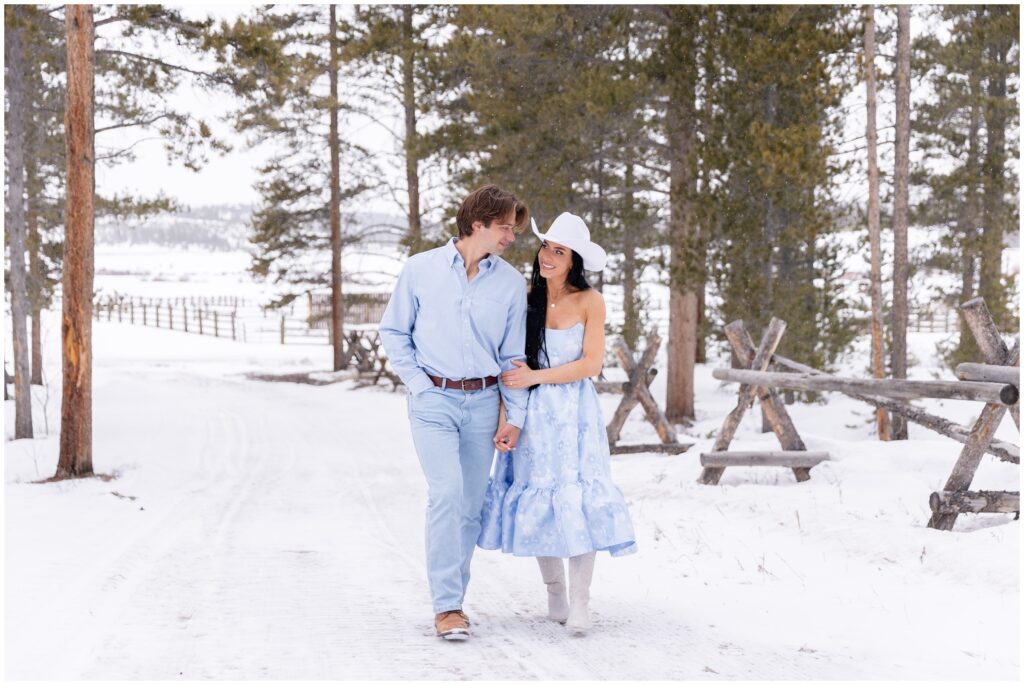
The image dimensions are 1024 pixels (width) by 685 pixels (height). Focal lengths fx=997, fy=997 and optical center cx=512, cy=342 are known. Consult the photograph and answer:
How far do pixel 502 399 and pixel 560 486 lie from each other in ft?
1.67

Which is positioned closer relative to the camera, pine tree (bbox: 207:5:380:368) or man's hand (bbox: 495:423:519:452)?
man's hand (bbox: 495:423:519:452)

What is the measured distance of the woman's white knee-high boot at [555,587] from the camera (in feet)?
16.5

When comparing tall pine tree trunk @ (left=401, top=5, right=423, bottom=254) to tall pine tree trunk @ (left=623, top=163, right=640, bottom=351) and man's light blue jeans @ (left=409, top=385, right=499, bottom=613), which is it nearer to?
tall pine tree trunk @ (left=623, top=163, right=640, bottom=351)

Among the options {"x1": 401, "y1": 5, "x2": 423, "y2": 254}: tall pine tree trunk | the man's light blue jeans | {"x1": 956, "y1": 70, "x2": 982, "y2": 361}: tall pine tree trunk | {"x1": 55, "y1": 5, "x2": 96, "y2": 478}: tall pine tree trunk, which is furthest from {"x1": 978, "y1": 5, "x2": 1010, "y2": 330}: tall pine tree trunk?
the man's light blue jeans

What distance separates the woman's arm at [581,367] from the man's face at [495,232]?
0.51 m

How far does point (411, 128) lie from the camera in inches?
894

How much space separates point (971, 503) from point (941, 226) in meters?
13.7

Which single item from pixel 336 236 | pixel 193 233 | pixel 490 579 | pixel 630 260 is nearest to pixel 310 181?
pixel 336 236

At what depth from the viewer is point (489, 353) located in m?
4.79

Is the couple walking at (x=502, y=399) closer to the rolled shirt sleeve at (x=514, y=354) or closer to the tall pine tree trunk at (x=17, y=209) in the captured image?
the rolled shirt sleeve at (x=514, y=354)

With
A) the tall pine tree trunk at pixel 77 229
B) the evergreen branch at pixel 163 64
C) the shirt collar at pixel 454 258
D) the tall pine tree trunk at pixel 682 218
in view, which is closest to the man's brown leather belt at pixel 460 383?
the shirt collar at pixel 454 258

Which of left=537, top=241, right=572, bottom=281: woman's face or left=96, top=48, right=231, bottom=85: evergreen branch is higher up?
left=96, top=48, right=231, bottom=85: evergreen branch

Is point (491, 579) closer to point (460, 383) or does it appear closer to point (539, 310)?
point (460, 383)

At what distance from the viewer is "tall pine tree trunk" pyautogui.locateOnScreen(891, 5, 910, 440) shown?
13609mm
